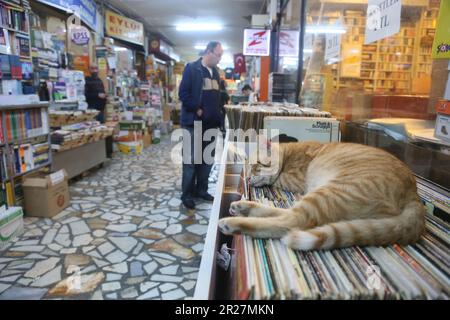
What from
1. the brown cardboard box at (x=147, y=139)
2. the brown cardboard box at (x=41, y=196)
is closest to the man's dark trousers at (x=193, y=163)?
the brown cardboard box at (x=41, y=196)

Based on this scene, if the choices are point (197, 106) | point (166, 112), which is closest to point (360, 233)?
point (197, 106)

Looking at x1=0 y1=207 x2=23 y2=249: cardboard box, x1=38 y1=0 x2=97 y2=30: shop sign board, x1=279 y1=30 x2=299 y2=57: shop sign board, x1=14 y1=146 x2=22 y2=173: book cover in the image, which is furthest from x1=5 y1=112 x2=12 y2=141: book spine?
x1=279 y1=30 x2=299 y2=57: shop sign board

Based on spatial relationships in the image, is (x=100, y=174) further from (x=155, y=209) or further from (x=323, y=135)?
(x=323, y=135)

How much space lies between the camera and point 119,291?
2162 millimetres

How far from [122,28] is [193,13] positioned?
6.61ft

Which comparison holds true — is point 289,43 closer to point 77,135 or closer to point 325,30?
point 325,30

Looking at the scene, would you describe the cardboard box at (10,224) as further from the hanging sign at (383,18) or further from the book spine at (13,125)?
the hanging sign at (383,18)

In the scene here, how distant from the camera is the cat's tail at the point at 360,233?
0.79 m

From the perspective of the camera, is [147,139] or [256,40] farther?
[147,139]

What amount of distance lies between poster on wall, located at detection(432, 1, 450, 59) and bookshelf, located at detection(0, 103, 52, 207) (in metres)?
3.59

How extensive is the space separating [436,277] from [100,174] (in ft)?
17.2

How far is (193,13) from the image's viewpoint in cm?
897

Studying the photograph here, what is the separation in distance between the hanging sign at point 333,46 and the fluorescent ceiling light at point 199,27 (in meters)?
7.98
